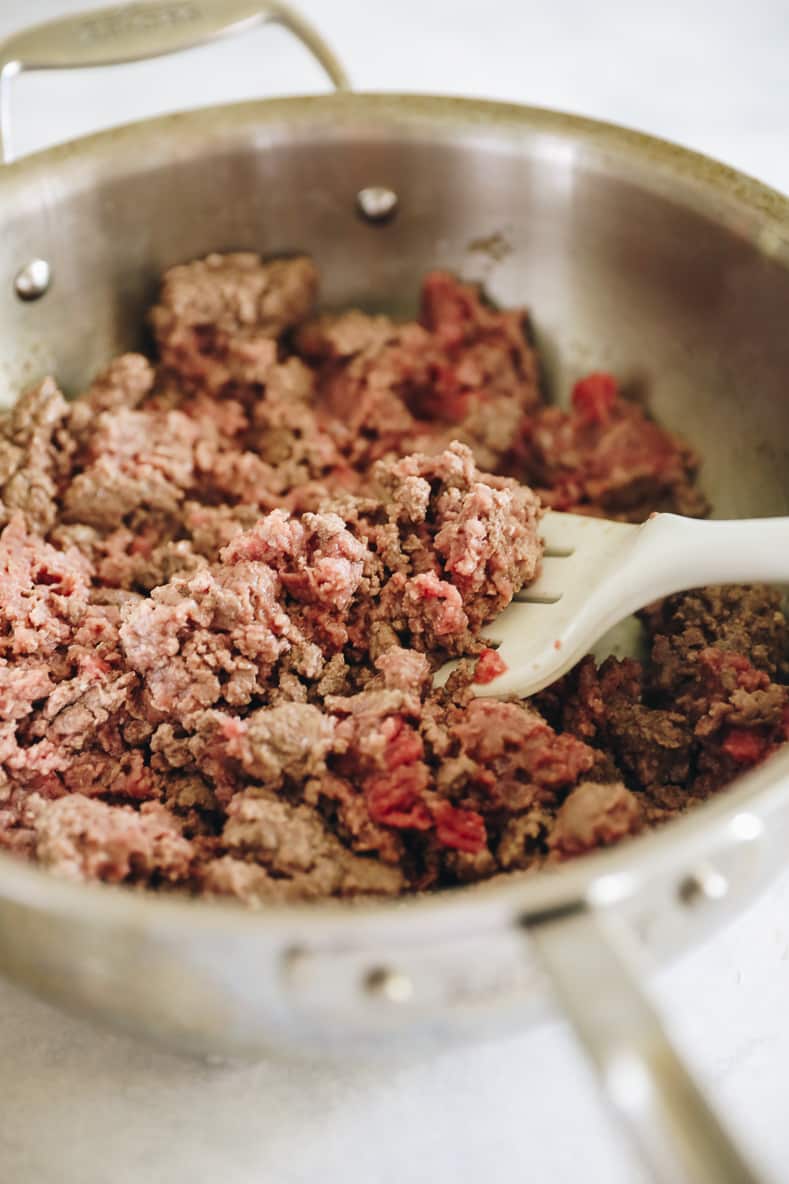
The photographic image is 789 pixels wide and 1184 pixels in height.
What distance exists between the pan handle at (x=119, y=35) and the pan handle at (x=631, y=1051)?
2015 mm

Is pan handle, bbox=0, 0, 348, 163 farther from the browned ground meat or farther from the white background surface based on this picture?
the white background surface

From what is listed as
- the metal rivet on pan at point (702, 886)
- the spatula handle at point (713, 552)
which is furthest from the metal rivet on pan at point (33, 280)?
the metal rivet on pan at point (702, 886)

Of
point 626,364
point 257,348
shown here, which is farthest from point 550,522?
point 257,348

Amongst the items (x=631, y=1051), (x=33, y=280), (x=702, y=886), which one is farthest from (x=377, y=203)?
(x=631, y=1051)

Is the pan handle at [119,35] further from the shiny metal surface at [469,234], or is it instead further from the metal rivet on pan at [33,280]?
the metal rivet on pan at [33,280]

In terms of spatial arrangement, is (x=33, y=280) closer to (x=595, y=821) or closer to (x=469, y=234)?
(x=469, y=234)

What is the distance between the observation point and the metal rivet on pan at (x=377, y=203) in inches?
94.4

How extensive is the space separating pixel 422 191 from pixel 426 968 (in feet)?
5.94

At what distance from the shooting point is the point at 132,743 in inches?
69.7

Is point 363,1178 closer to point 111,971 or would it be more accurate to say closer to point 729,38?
point 111,971

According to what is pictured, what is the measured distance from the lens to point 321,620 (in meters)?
1.80

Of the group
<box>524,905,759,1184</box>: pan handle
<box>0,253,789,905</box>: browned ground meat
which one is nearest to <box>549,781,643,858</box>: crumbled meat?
<box>0,253,789,905</box>: browned ground meat

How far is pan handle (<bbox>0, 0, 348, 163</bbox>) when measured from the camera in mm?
2260

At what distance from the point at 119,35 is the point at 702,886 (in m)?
2.08
